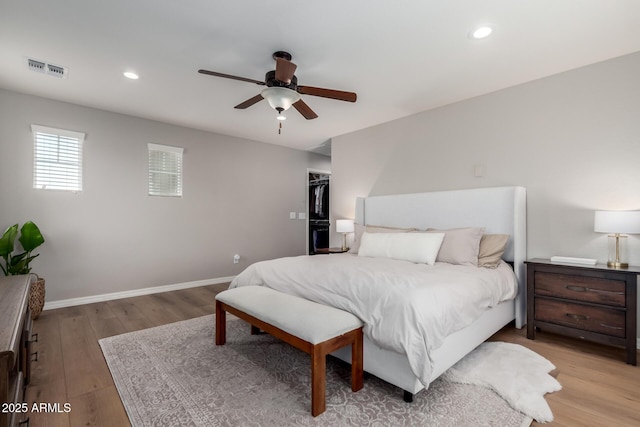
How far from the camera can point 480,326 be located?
93.4 inches

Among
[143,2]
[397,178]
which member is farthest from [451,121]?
[143,2]

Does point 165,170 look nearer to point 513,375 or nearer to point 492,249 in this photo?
point 492,249

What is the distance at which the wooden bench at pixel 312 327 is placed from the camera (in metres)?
1.69

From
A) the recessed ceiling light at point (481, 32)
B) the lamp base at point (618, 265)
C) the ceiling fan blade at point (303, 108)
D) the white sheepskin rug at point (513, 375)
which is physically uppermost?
the recessed ceiling light at point (481, 32)

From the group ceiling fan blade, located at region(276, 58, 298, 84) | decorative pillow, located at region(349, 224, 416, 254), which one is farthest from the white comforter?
ceiling fan blade, located at region(276, 58, 298, 84)

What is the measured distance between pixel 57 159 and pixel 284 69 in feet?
10.9

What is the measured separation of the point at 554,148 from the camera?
3.00m

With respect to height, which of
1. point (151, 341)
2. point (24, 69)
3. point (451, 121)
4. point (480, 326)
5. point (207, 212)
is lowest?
point (151, 341)

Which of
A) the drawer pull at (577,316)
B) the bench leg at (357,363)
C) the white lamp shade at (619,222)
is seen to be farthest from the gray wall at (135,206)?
the white lamp shade at (619,222)

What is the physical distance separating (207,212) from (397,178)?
10.2 ft

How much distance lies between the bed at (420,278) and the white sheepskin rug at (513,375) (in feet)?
0.44

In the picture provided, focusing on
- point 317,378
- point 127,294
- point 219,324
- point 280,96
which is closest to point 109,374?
point 219,324

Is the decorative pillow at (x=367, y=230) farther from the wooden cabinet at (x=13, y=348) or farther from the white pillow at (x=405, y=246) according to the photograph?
the wooden cabinet at (x=13, y=348)

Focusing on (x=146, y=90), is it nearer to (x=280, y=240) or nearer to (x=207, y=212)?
(x=207, y=212)
